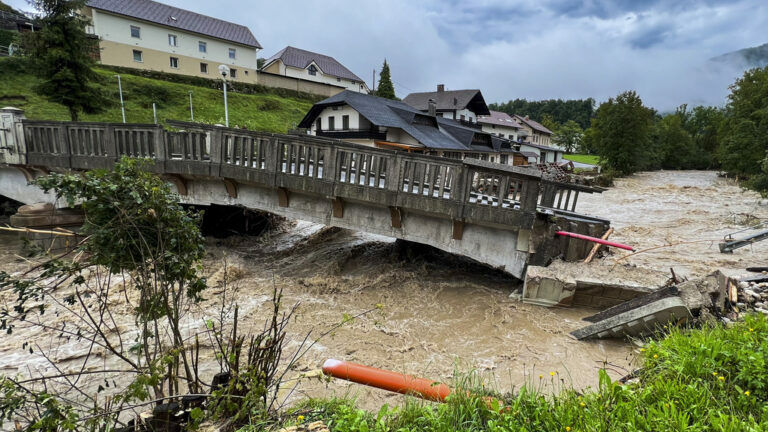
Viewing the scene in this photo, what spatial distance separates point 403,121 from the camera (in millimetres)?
32500

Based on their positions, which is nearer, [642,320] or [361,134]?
[642,320]

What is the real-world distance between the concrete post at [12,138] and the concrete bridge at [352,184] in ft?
0.15

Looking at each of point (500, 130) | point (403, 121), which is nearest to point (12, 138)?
point (403, 121)

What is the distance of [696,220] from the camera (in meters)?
18.1

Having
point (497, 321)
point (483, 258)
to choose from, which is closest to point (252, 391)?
point (497, 321)

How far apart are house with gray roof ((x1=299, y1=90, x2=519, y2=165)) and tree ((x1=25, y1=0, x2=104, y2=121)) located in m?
16.1

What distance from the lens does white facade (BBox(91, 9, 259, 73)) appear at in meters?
37.5

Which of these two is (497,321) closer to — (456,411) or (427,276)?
(427,276)

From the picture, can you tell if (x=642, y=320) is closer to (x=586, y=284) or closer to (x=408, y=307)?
(x=586, y=284)

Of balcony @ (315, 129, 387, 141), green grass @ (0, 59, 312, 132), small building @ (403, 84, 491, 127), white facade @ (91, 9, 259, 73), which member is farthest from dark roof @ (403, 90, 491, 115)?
white facade @ (91, 9, 259, 73)

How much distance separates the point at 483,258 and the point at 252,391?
593 centimetres

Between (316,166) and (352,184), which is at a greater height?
(316,166)

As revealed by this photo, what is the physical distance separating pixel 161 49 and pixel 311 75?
20311 mm

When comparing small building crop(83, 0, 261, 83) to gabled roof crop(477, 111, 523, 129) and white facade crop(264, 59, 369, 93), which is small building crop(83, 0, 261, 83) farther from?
gabled roof crop(477, 111, 523, 129)
